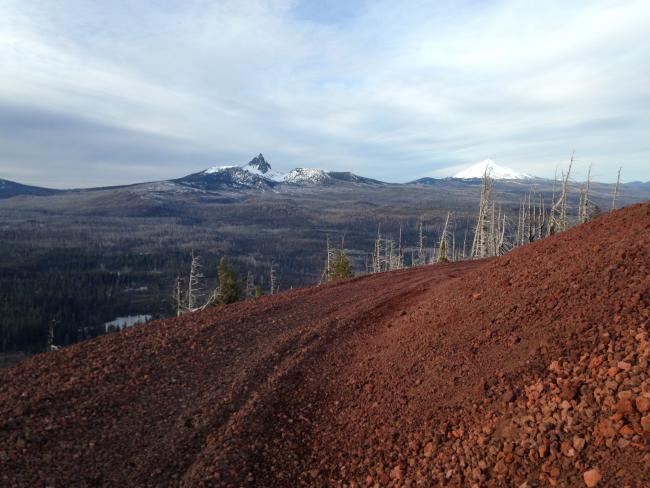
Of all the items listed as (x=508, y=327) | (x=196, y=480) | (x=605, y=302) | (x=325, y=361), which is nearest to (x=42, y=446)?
(x=196, y=480)

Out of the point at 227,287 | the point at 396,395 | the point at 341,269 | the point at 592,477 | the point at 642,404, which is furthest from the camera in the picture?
the point at 341,269

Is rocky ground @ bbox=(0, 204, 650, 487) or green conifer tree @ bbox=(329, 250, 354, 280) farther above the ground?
rocky ground @ bbox=(0, 204, 650, 487)

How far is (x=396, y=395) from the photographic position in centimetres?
718

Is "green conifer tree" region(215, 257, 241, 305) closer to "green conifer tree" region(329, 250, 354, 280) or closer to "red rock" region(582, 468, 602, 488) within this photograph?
"green conifer tree" region(329, 250, 354, 280)

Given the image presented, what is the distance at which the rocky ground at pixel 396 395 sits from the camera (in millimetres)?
4883

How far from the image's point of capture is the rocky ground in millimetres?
4883

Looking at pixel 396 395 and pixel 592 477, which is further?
pixel 396 395

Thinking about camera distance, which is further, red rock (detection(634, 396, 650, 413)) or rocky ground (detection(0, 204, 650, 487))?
rocky ground (detection(0, 204, 650, 487))

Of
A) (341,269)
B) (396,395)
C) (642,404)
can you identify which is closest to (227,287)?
(341,269)

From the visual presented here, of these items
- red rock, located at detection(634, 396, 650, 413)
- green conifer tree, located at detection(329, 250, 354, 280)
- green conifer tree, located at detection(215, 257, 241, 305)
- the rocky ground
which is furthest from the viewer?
green conifer tree, located at detection(329, 250, 354, 280)

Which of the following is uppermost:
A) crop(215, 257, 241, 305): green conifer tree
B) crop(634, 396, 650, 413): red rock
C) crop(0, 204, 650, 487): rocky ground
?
crop(634, 396, 650, 413): red rock

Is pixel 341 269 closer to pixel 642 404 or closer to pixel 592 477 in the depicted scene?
pixel 642 404

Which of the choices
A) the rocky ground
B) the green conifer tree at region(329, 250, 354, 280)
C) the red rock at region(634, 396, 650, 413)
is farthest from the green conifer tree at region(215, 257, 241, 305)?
the red rock at region(634, 396, 650, 413)

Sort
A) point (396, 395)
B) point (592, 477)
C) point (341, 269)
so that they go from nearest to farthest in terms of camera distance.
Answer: point (592, 477) < point (396, 395) < point (341, 269)
